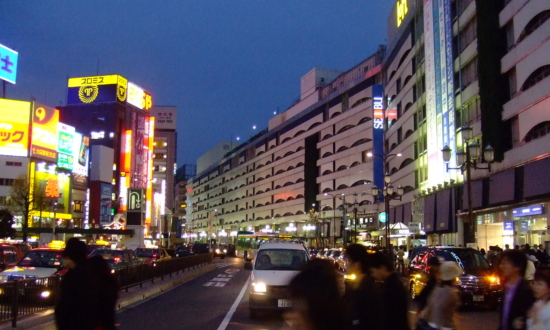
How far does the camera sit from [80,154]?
3536 inches

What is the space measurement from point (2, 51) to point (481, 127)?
62309 mm

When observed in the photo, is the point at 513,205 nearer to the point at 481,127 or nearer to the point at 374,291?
the point at 481,127

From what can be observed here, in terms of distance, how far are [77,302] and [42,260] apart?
14886 millimetres

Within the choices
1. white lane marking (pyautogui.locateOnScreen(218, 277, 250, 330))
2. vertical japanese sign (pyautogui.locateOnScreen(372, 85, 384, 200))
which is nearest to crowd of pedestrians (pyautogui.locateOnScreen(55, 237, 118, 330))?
white lane marking (pyautogui.locateOnScreen(218, 277, 250, 330))

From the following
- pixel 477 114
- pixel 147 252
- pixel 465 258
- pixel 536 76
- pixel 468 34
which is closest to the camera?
pixel 465 258

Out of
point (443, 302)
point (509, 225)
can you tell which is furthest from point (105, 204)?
point (443, 302)

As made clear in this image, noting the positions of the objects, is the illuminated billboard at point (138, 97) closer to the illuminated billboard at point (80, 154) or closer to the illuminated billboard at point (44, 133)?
the illuminated billboard at point (80, 154)

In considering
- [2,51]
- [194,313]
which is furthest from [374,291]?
[2,51]

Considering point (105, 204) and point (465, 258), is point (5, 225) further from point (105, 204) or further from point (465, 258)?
point (465, 258)

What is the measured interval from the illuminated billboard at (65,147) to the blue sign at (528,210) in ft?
214

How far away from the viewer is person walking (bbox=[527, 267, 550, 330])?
5371 millimetres

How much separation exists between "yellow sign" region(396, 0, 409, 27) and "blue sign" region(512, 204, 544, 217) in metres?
30.7

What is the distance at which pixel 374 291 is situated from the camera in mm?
5469

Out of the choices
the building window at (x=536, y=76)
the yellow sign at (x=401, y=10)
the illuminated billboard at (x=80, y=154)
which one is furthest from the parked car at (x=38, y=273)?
the illuminated billboard at (x=80, y=154)
